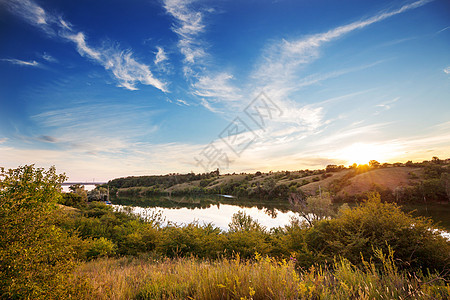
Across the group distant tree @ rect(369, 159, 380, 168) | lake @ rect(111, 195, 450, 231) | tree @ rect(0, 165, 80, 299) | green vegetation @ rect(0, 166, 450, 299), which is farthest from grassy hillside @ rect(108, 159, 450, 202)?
tree @ rect(0, 165, 80, 299)

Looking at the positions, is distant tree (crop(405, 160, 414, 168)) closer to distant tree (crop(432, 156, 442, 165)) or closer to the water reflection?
distant tree (crop(432, 156, 442, 165))

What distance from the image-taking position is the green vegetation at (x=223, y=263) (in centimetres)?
319

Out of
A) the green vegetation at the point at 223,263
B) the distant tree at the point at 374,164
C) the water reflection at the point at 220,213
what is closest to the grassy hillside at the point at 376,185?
the distant tree at the point at 374,164

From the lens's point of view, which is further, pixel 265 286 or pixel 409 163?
pixel 409 163

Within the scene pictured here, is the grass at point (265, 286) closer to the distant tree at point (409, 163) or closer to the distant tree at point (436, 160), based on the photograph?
the distant tree at point (436, 160)

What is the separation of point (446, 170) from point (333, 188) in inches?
817

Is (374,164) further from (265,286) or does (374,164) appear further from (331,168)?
(265,286)

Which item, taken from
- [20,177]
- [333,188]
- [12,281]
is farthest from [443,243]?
[333,188]

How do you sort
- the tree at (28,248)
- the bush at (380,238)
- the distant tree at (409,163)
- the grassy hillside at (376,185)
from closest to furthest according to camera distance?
the tree at (28,248) → the bush at (380,238) → the grassy hillside at (376,185) → the distant tree at (409,163)

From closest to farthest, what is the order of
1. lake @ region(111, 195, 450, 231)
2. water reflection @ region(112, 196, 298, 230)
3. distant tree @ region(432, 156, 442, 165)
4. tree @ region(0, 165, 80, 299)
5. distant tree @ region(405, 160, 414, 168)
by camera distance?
tree @ region(0, 165, 80, 299)
lake @ region(111, 195, 450, 231)
water reflection @ region(112, 196, 298, 230)
distant tree @ region(432, 156, 442, 165)
distant tree @ region(405, 160, 414, 168)

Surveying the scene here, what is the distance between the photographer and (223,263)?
16.8 ft

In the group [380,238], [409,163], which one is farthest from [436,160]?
[380,238]

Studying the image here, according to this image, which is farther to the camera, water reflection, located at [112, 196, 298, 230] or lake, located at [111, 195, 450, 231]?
water reflection, located at [112, 196, 298, 230]

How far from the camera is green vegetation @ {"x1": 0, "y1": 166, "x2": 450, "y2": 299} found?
3.19 metres
